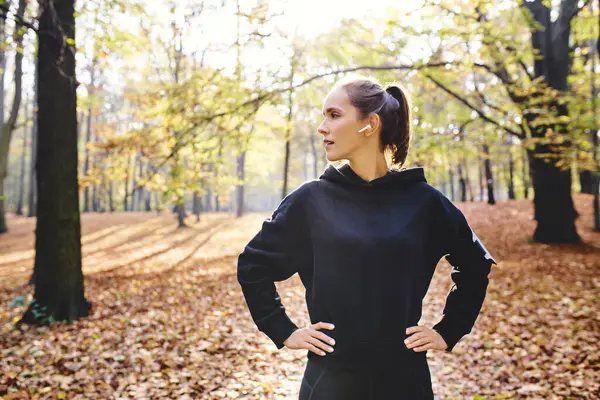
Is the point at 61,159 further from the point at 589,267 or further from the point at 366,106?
the point at 589,267

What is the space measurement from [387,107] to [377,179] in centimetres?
31

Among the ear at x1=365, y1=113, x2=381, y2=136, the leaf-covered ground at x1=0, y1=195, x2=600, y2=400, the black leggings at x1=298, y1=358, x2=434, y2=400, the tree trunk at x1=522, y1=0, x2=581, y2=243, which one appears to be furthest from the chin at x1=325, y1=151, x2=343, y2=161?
the tree trunk at x1=522, y1=0, x2=581, y2=243

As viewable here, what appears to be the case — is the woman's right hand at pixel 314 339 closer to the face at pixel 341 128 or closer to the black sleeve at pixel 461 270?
the black sleeve at pixel 461 270

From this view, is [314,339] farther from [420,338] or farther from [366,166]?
[366,166]

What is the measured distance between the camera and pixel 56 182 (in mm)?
6496

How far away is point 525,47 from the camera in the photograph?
9672mm

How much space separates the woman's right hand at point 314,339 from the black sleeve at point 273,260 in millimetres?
70

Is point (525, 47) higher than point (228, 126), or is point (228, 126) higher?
point (525, 47)

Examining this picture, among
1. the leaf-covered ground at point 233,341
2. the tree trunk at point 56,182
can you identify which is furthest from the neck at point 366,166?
the tree trunk at point 56,182

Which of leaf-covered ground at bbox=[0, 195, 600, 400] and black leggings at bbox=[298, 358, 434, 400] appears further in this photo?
leaf-covered ground at bbox=[0, 195, 600, 400]

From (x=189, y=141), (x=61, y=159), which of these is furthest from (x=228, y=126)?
(x=61, y=159)

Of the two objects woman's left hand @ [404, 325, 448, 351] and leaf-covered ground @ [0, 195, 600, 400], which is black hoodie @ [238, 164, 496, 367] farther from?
leaf-covered ground @ [0, 195, 600, 400]

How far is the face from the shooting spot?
5.47 ft

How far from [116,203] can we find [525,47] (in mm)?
42855
